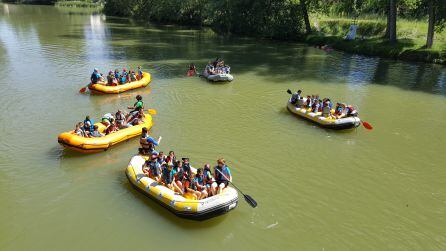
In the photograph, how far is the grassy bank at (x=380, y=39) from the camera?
27.3m

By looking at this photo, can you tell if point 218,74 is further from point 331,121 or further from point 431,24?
point 431,24

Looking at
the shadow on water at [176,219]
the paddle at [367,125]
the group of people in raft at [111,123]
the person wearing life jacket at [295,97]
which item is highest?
the person wearing life jacket at [295,97]

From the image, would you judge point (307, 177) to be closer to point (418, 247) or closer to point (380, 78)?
point (418, 247)

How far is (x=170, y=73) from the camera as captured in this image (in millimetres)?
23312

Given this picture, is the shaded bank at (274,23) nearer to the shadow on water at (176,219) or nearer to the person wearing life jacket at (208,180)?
the person wearing life jacket at (208,180)

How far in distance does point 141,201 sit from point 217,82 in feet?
39.7

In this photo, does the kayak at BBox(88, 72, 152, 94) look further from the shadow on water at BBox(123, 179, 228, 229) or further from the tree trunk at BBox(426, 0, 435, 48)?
the tree trunk at BBox(426, 0, 435, 48)

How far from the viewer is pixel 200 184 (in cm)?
956

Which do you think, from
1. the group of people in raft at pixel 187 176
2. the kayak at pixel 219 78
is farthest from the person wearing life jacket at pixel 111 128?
the kayak at pixel 219 78

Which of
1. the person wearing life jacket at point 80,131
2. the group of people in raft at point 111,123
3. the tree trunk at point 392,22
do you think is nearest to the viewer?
the person wearing life jacket at point 80,131

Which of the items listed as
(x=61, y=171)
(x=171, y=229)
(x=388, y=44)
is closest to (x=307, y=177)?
(x=171, y=229)

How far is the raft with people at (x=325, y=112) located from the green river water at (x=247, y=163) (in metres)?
0.35

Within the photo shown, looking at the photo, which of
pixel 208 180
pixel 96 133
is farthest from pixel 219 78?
pixel 208 180

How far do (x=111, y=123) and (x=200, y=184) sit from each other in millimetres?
5150
